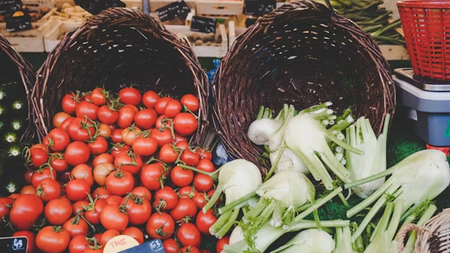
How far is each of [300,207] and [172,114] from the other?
2.56 feet

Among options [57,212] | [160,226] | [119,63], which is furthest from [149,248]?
[119,63]

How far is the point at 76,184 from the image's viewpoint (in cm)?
160

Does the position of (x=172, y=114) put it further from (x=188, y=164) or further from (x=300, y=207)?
(x=300, y=207)

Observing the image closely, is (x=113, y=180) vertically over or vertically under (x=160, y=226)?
over

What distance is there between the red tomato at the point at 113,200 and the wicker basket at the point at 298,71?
2.05 ft

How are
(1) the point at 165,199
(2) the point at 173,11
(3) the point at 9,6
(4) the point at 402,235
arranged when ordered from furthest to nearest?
1. (3) the point at 9,6
2. (2) the point at 173,11
3. (1) the point at 165,199
4. (4) the point at 402,235

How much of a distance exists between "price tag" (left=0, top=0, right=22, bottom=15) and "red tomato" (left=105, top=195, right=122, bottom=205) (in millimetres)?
2735

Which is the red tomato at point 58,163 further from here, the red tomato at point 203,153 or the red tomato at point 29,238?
the red tomato at point 203,153

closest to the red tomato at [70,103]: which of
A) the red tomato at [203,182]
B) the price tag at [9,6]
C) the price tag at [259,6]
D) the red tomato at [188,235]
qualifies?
the red tomato at [203,182]

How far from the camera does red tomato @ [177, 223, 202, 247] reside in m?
1.57

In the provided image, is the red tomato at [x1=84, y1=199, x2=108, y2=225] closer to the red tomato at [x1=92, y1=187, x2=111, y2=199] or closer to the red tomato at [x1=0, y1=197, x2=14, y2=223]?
the red tomato at [x1=92, y1=187, x2=111, y2=199]

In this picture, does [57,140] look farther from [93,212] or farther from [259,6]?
[259,6]

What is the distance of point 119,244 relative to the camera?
4.46 feet

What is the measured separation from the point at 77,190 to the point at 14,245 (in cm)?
33
